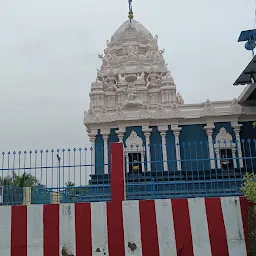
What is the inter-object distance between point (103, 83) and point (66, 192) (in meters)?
13.8

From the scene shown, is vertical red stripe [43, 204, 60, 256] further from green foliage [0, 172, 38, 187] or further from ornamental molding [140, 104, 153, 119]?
ornamental molding [140, 104, 153, 119]

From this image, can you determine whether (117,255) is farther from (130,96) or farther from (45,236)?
(130,96)

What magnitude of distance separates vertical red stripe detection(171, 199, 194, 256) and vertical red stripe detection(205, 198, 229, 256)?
0.43 m

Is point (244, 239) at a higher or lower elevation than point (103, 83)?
lower

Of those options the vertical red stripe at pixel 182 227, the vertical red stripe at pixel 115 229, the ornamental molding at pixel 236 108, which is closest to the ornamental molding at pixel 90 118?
the ornamental molding at pixel 236 108

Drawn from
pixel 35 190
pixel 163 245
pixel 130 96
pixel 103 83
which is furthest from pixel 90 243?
pixel 103 83

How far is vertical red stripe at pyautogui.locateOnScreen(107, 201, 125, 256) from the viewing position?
6.88 m

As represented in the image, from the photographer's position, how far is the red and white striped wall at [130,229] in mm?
6844

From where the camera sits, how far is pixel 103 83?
70.0ft

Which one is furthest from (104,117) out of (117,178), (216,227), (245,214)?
(245,214)

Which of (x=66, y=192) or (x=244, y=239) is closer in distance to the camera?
(x=244, y=239)

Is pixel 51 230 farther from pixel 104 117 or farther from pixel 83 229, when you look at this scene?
pixel 104 117

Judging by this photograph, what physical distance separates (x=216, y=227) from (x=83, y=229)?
2.74 m

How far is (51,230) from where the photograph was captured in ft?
23.1
